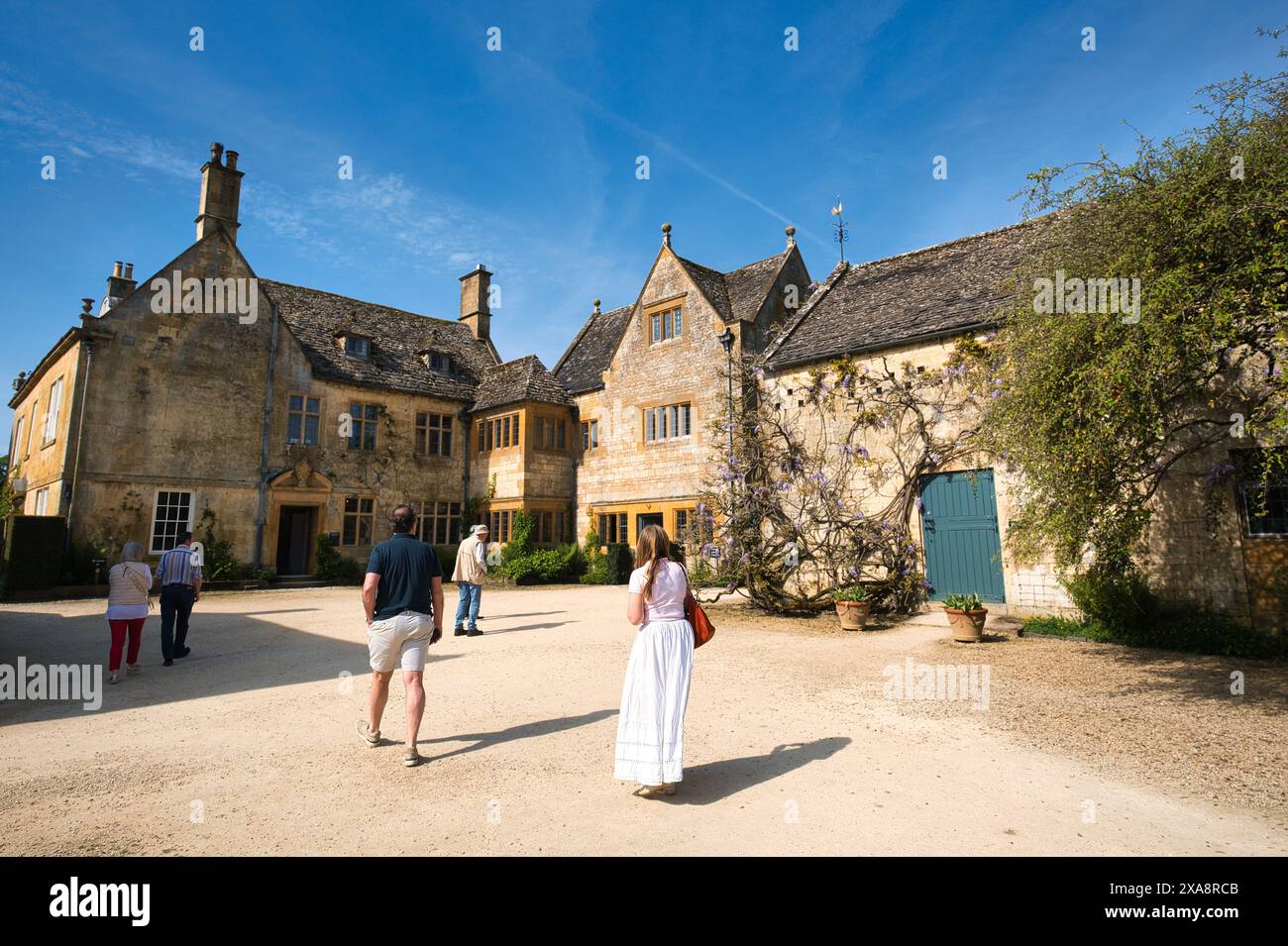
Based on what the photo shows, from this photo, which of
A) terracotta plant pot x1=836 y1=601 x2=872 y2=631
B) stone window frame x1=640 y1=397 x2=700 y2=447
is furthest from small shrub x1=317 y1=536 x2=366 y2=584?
terracotta plant pot x1=836 y1=601 x2=872 y2=631

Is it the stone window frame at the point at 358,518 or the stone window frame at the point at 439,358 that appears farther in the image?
the stone window frame at the point at 439,358

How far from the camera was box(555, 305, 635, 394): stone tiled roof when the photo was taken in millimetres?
24938

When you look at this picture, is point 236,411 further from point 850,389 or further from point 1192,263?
point 1192,263

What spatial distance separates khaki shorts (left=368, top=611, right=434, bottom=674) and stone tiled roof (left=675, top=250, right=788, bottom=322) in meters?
16.5

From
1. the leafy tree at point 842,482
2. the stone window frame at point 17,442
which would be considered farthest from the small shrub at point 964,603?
the stone window frame at point 17,442

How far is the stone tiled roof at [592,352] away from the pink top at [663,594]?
19.6 meters

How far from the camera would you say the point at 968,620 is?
33.6 feet

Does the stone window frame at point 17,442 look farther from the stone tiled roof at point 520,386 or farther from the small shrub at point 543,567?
the small shrub at point 543,567

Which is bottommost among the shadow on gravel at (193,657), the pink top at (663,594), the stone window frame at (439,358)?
the shadow on gravel at (193,657)

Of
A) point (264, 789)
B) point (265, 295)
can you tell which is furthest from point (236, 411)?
point (264, 789)

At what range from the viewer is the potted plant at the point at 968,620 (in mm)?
10219

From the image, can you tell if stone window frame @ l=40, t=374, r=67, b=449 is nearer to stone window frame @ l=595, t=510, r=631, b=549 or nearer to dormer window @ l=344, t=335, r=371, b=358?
dormer window @ l=344, t=335, r=371, b=358

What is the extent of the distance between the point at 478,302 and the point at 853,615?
2437cm

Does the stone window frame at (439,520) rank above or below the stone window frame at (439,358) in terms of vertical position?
below
